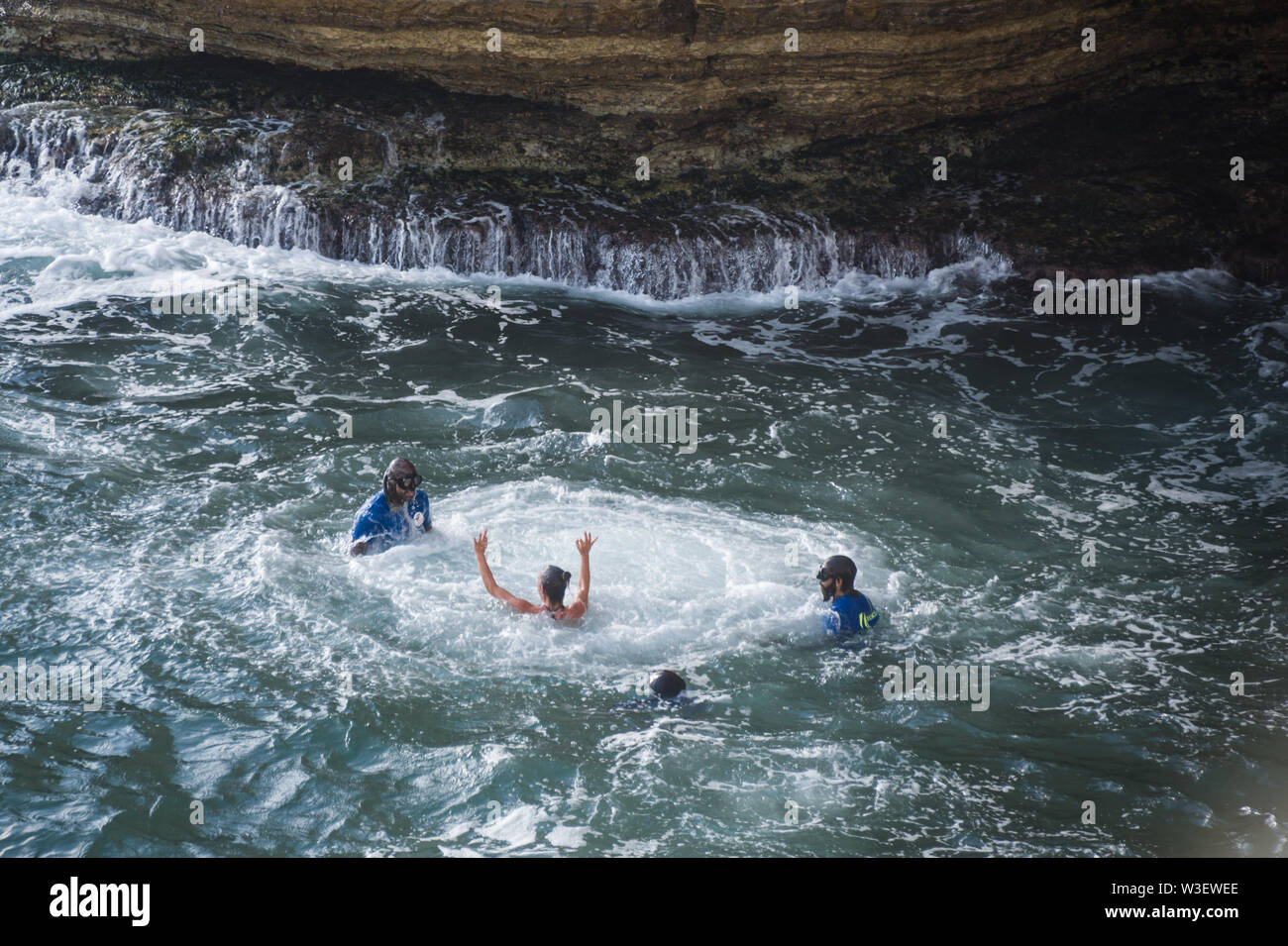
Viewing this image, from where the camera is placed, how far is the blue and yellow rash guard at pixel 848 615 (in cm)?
746

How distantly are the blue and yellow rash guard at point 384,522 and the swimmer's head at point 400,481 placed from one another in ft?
0.22

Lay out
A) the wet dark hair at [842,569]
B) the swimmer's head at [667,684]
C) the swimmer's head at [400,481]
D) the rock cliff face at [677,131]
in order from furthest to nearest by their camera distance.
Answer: the rock cliff face at [677,131] < the swimmer's head at [400,481] < the wet dark hair at [842,569] < the swimmer's head at [667,684]

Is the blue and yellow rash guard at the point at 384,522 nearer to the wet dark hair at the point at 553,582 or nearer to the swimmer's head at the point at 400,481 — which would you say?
the swimmer's head at the point at 400,481

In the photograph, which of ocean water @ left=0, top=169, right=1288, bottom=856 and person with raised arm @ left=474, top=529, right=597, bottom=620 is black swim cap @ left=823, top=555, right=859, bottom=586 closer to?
ocean water @ left=0, top=169, right=1288, bottom=856

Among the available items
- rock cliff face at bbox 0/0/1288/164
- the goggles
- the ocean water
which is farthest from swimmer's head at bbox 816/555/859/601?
rock cliff face at bbox 0/0/1288/164

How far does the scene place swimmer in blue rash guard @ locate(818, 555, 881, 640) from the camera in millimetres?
7441

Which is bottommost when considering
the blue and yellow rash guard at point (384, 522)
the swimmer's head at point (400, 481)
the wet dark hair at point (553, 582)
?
the wet dark hair at point (553, 582)

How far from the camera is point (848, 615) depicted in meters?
7.46

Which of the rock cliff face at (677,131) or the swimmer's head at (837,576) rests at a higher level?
the rock cliff face at (677,131)

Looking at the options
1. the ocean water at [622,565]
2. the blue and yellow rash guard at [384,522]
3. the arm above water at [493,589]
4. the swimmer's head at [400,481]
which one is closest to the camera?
the ocean water at [622,565]

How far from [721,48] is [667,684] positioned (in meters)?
10.3

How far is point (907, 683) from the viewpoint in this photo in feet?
23.5

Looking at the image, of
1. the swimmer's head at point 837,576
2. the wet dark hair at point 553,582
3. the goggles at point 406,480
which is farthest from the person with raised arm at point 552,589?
the swimmer's head at point 837,576

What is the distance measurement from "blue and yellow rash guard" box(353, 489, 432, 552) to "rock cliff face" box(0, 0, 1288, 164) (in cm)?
826
